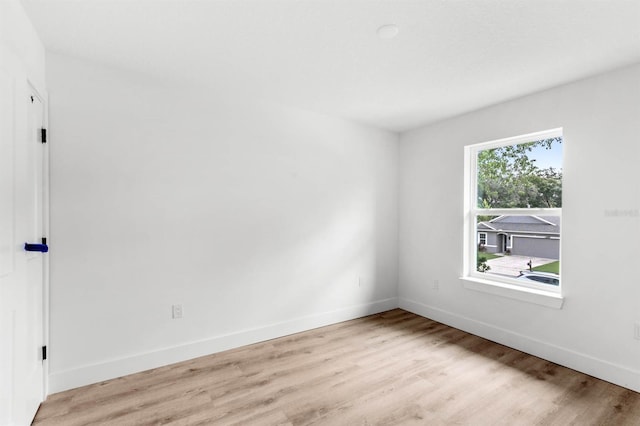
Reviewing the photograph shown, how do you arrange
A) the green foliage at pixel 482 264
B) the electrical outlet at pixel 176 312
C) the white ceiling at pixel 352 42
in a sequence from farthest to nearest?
the green foliage at pixel 482 264 → the electrical outlet at pixel 176 312 → the white ceiling at pixel 352 42

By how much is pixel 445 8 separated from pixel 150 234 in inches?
105

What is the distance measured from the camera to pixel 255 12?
1772mm

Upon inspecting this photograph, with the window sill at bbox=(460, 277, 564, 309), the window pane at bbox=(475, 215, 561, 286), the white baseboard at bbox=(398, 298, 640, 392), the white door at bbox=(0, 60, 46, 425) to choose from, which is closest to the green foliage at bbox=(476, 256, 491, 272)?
the window pane at bbox=(475, 215, 561, 286)

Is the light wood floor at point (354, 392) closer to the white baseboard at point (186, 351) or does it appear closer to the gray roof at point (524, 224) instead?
the white baseboard at point (186, 351)

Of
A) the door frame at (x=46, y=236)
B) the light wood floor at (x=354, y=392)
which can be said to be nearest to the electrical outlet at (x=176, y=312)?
the light wood floor at (x=354, y=392)

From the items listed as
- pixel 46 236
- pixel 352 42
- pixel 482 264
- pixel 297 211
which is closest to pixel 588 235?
pixel 482 264

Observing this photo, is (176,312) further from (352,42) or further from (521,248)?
(521,248)

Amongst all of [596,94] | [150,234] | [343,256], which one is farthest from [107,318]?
[596,94]

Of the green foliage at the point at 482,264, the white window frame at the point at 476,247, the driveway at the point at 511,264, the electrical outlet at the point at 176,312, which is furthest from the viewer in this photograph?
the green foliage at the point at 482,264

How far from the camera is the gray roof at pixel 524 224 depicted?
9.37 feet

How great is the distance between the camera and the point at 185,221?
2717 millimetres

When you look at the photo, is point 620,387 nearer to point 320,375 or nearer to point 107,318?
point 320,375

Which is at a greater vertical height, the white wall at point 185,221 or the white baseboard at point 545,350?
the white wall at point 185,221

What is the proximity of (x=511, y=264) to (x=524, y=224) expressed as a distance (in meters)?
0.45
